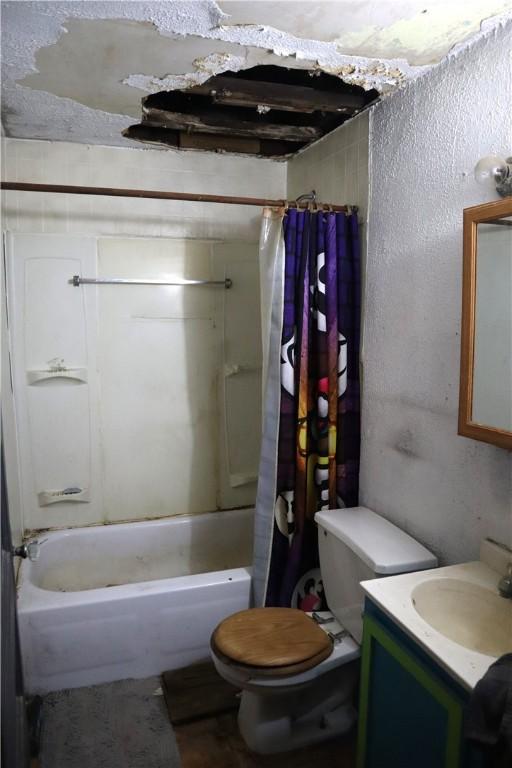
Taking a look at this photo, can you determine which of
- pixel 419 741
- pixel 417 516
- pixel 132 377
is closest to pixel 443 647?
pixel 419 741

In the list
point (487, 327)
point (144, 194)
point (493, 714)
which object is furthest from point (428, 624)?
point (144, 194)

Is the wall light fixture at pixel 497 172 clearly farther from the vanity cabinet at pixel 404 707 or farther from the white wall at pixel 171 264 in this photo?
the white wall at pixel 171 264

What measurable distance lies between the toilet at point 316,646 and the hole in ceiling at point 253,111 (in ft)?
5.07

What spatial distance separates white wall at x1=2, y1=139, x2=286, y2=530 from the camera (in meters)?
2.48

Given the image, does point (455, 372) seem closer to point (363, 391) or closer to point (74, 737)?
point (363, 391)

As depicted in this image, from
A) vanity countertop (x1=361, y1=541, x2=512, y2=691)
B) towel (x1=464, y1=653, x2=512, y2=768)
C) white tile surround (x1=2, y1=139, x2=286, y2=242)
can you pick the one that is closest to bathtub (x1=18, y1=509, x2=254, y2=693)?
vanity countertop (x1=361, y1=541, x2=512, y2=691)

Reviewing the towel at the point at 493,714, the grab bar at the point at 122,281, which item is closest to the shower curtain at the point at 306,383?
the grab bar at the point at 122,281

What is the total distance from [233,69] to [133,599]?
1948 millimetres

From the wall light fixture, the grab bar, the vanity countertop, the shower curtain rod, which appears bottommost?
the vanity countertop

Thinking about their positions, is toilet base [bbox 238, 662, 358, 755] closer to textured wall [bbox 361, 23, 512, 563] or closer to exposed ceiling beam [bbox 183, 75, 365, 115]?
textured wall [bbox 361, 23, 512, 563]

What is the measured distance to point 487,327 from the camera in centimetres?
142

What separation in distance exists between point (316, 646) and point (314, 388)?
0.92 meters

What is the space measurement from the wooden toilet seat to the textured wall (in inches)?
19.3

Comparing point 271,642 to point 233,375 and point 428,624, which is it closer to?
point 428,624
